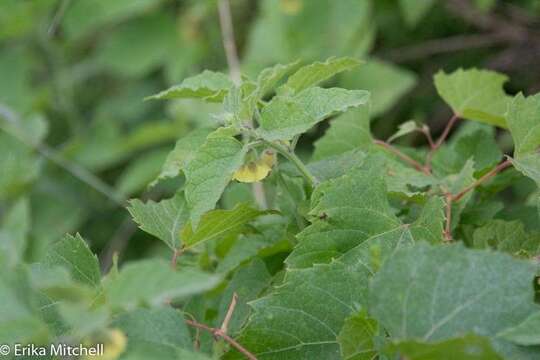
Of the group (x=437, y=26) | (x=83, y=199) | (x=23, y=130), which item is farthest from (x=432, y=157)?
(x=83, y=199)

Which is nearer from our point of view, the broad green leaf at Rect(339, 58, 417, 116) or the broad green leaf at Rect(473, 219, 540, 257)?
the broad green leaf at Rect(473, 219, 540, 257)

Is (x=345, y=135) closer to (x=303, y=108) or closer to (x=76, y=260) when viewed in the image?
(x=303, y=108)

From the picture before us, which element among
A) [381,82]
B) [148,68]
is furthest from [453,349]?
[148,68]

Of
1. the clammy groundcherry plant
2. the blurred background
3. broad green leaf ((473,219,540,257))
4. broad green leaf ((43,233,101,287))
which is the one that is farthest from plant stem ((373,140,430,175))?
the blurred background

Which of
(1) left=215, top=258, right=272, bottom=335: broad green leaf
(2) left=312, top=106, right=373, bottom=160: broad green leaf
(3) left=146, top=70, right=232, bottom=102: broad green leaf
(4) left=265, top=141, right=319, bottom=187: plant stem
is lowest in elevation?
(1) left=215, top=258, right=272, bottom=335: broad green leaf

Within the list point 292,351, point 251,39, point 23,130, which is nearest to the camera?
point 292,351

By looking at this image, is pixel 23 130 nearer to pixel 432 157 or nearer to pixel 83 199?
pixel 83 199

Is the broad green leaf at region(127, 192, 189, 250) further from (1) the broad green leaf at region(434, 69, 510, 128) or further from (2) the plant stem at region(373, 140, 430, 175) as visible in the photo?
(1) the broad green leaf at region(434, 69, 510, 128)

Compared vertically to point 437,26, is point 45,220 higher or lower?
lower
